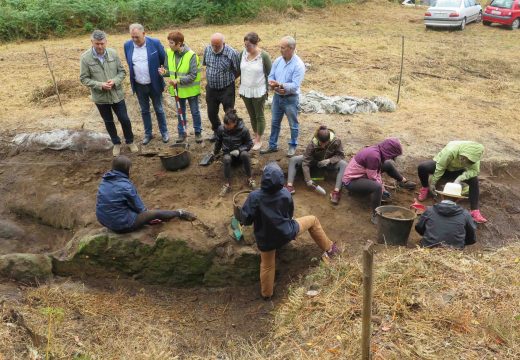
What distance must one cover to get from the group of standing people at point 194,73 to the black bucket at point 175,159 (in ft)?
2.04

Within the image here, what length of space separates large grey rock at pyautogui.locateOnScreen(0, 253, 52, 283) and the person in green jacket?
512 cm

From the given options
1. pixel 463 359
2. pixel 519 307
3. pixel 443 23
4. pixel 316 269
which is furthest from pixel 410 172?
pixel 443 23

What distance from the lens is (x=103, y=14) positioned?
15.4 meters

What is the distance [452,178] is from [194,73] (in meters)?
3.99

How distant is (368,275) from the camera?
291cm

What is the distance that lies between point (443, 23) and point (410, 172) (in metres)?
11.9

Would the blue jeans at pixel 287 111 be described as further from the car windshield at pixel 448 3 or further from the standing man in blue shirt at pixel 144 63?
the car windshield at pixel 448 3

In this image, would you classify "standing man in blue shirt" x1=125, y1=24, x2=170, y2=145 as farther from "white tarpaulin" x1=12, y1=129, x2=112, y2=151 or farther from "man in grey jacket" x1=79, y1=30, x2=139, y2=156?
"white tarpaulin" x1=12, y1=129, x2=112, y2=151

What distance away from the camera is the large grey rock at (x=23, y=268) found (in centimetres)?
519

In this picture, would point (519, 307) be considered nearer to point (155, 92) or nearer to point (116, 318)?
point (116, 318)

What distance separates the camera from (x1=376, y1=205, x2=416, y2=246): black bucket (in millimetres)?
4965

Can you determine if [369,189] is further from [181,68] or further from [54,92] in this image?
[54,92]

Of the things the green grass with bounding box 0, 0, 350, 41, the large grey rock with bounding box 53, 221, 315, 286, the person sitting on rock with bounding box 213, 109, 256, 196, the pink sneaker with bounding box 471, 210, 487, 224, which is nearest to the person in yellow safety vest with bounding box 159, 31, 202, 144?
the person sitting on rock with bounding box 213, 109, 256, 196

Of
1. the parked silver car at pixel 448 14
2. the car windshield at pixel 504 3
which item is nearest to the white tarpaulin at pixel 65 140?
the parked silver car at pixel 448 14
